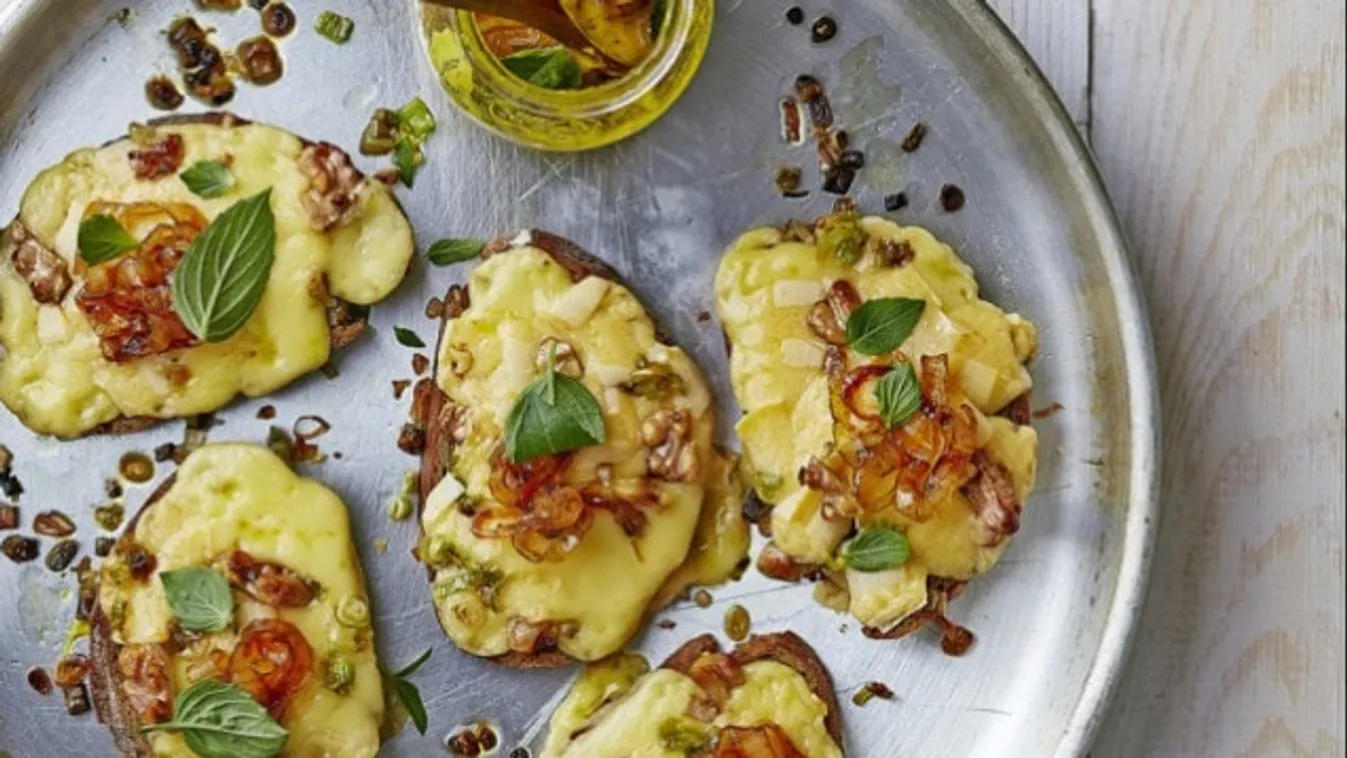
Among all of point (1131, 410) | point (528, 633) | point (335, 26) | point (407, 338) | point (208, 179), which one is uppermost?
point (335, 26)

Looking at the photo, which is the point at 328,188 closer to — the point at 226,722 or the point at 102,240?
the point at 102,240

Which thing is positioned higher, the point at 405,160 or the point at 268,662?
the point at 405,160

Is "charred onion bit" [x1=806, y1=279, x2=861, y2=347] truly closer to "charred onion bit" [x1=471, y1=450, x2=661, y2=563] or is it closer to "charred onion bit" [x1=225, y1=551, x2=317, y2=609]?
"charred onion bit" [x1=471, y1=450, x2=661, y2=563]

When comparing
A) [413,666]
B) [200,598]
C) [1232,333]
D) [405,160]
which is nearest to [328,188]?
[405,160]

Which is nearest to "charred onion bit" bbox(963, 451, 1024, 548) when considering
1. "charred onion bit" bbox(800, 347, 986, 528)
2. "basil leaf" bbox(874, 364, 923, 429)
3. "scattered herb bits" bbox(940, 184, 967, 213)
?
"charred onion bit" bbox(800, 347, 986, 528)

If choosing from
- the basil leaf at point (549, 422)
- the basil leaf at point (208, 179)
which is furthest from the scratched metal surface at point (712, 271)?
the basil leaf at point (549, 422)

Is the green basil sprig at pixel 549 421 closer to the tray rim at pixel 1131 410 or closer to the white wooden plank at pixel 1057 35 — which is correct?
the tray rim at pixel 1131 410

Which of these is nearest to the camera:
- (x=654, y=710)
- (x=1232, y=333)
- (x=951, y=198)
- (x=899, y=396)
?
(x=899, y=396)
